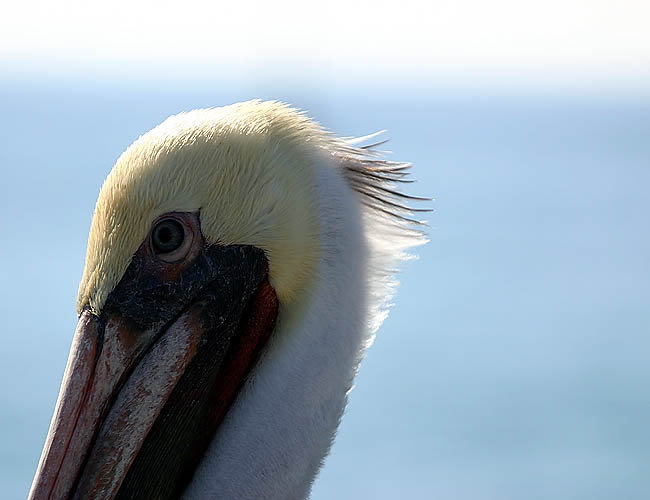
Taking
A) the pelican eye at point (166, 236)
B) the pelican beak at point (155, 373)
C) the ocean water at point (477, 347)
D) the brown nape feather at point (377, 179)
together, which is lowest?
the ocean water at point (477, 347)

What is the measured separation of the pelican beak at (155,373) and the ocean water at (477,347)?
639 millimetres

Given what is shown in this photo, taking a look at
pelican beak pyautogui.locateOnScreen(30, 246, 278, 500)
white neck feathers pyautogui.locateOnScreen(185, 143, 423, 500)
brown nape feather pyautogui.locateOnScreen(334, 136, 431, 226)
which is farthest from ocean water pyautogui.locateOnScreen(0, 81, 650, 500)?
pelican beak pyautogui.locateOnScreen(30, 246, 278, 500)

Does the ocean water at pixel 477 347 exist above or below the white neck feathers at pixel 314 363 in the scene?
below

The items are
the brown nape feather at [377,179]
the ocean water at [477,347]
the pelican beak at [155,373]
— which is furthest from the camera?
the ocean water at [477,347]

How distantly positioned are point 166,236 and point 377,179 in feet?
2.12

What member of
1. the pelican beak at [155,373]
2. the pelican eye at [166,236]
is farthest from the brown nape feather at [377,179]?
the pelican eye at [166,236]

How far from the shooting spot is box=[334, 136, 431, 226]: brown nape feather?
2840 mm

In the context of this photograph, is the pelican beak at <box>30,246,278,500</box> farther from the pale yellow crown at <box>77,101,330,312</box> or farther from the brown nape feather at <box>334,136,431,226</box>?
the brown nape feather at <box>334,136,431,226</box>

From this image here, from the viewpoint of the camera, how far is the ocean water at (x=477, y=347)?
12.0 m

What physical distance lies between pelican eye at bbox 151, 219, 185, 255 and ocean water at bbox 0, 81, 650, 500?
0.73 metres

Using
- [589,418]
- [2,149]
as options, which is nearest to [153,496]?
[589,418]

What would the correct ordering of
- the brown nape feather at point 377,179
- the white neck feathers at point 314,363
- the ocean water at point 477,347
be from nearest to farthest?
the white neck feathers at point 314,363 → the brown nape feather at point 377,179 → the ocean water at point 477,347

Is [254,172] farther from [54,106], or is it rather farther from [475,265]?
[54,106]

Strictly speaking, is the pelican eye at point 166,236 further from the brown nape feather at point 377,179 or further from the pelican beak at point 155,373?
the brown nape feather at point 377,179
